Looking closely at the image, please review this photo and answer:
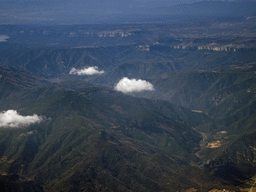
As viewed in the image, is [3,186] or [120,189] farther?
[120,189]

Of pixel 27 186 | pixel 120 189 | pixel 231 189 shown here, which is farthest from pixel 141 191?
pixel 27 186

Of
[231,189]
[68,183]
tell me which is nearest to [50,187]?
[68,183]

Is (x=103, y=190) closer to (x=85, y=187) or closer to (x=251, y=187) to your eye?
(x=85, y=187)

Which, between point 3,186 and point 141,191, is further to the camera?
point 141,191

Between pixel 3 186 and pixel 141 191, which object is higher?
pixel 3 186

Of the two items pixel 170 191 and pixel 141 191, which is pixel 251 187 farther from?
pixel 141 191

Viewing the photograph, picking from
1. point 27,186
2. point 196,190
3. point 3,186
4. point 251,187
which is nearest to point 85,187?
point 27,186

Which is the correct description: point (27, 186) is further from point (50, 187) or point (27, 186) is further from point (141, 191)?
point (141, 191)
